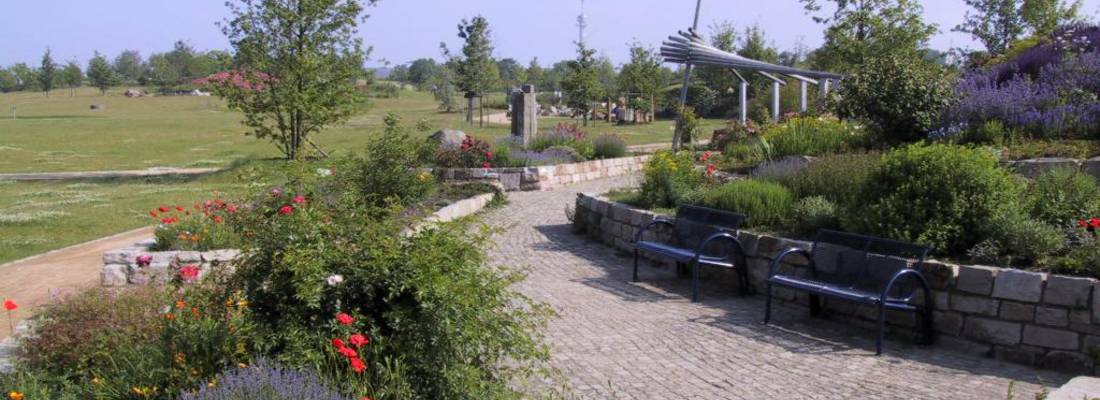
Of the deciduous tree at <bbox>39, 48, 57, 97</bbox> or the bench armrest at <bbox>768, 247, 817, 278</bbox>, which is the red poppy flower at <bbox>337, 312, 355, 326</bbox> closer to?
the bench armrest at <bbox>768, 247, 817, 278</bbox>

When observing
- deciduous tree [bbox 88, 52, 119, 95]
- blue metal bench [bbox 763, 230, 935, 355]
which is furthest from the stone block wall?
deciduous tree [bbox 88, 52, 119, 95]

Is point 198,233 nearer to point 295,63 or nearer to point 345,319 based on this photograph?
point 345,319

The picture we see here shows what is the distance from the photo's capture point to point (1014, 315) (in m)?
5.84

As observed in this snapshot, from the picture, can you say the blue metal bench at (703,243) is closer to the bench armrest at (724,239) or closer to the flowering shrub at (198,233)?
the bench armrest at (724,239)

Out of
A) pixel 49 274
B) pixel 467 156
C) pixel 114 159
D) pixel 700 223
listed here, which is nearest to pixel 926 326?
pixel 700 223

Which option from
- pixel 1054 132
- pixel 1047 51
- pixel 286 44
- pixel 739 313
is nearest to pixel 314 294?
pixel 739 313

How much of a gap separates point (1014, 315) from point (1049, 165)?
170 inches

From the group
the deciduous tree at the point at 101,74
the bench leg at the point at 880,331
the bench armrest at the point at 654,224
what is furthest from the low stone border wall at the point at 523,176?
the deciduous tree at the point at 101,74

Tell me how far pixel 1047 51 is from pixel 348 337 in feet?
48.0

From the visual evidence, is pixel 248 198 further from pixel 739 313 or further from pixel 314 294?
pixel 739 313

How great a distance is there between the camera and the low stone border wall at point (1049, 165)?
9.09 meters

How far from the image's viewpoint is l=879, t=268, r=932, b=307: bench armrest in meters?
5.83

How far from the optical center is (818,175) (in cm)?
898

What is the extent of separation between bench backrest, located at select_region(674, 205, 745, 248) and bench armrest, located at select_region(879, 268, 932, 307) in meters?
1.85
